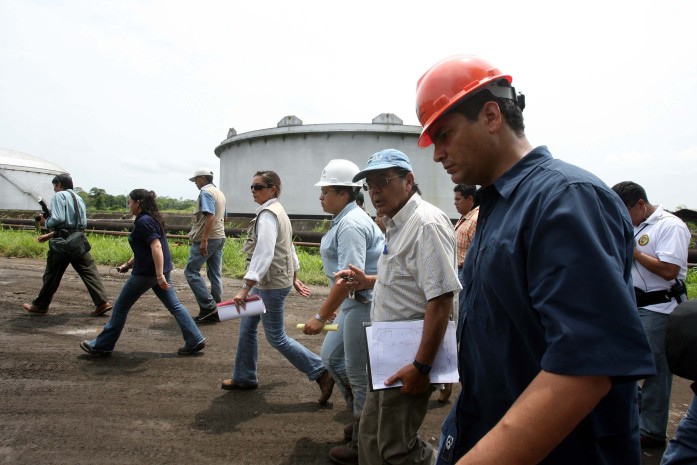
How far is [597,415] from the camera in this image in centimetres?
121

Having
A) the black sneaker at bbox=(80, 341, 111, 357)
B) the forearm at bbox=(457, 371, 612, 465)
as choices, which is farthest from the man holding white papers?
the black sneaker at bbox=(80, 341, 111, 357)

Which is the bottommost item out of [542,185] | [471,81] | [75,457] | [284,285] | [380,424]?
[75,457]

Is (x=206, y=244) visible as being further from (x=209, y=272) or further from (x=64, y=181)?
(x=64, y=181)

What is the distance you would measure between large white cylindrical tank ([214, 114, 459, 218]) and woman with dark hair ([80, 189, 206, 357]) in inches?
512

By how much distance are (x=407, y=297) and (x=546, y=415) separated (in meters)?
1.68

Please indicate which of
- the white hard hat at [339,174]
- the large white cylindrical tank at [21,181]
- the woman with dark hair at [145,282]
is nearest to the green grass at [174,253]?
the woman with dark hair at [145,282]

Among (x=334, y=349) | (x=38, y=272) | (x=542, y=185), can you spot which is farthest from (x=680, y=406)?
(x=38, y=272)

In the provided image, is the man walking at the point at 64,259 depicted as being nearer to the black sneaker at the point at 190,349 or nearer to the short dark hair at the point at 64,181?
the short dark hair at the point at 64,181

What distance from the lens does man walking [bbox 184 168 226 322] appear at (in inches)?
278

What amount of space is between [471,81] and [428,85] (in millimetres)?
132

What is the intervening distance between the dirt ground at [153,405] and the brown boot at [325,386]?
0.26ft

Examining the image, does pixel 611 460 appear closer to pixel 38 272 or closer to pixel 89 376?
pixel 89 376

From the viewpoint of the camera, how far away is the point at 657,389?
3.78 meters

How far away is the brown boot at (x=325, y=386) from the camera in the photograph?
14.7ft
